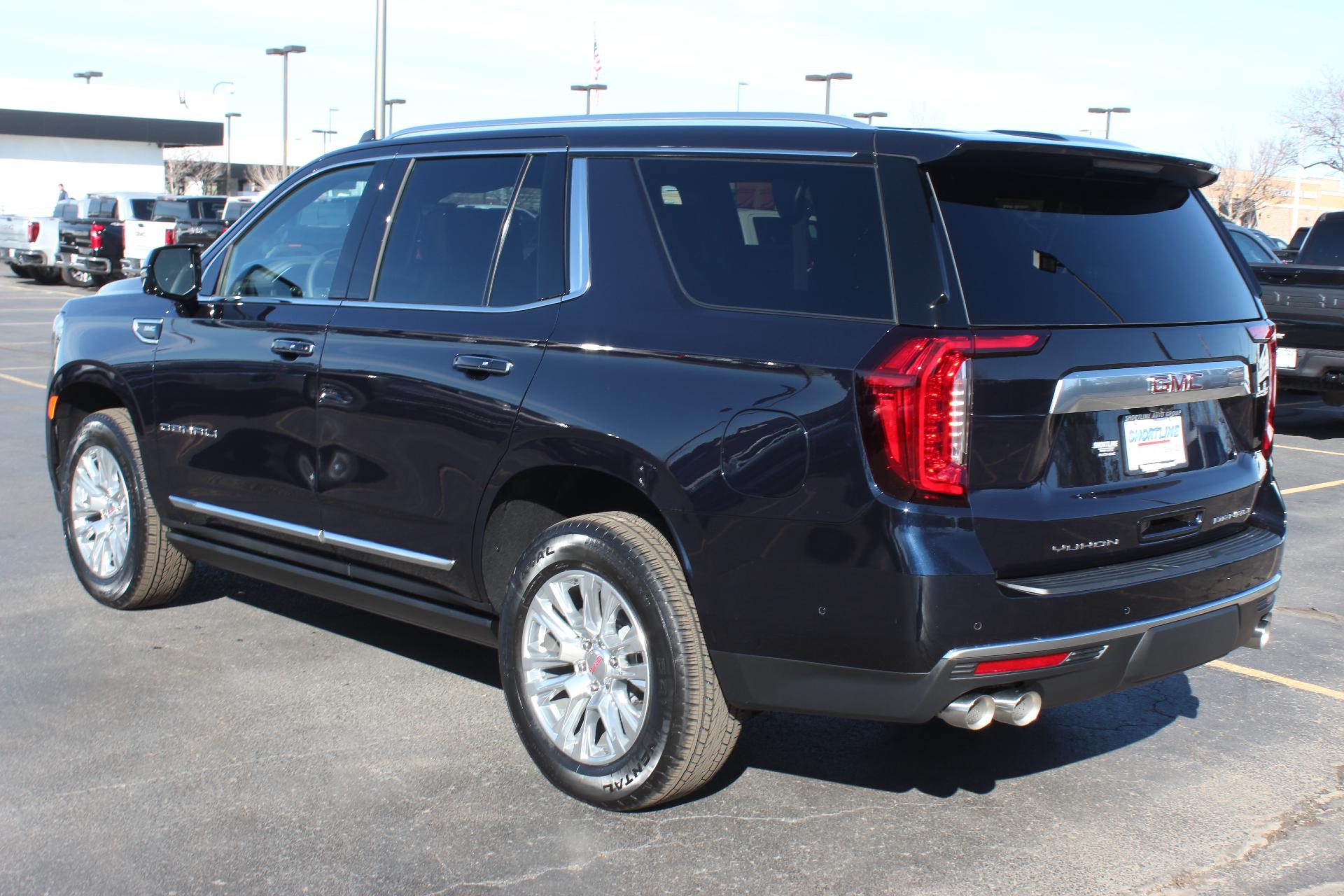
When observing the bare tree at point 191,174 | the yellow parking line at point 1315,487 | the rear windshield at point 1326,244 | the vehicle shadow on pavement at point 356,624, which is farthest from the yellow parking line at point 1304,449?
the bare tree at point 191,174

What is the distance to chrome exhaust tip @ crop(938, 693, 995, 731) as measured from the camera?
138 inches

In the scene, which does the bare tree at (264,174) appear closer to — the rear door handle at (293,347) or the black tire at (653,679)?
the rear door handle at (293,347)

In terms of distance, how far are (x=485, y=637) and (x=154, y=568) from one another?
2083mm

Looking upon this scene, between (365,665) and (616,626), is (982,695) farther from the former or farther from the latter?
(365,665)

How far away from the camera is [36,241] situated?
29.4m

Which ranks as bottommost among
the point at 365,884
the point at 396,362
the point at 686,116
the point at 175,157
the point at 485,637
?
the point at 365,884

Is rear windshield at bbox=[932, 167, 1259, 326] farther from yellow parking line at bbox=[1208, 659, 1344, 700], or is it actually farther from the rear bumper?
yellow parking line at bbox=[1208, 659, 1344, 700]

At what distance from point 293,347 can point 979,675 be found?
2723 mm

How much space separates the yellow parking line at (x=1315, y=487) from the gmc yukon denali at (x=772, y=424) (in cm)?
585

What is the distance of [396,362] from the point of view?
449cm

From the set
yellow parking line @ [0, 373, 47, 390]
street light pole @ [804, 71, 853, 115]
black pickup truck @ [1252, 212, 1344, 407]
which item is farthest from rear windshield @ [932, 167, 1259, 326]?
street light pole @ [804, 71, 853, 115]

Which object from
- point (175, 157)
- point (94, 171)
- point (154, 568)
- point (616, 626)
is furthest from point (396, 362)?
point (175, 157)

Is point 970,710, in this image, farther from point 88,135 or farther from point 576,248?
point 88,135

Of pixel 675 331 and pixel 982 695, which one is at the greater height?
pixel 675 331
